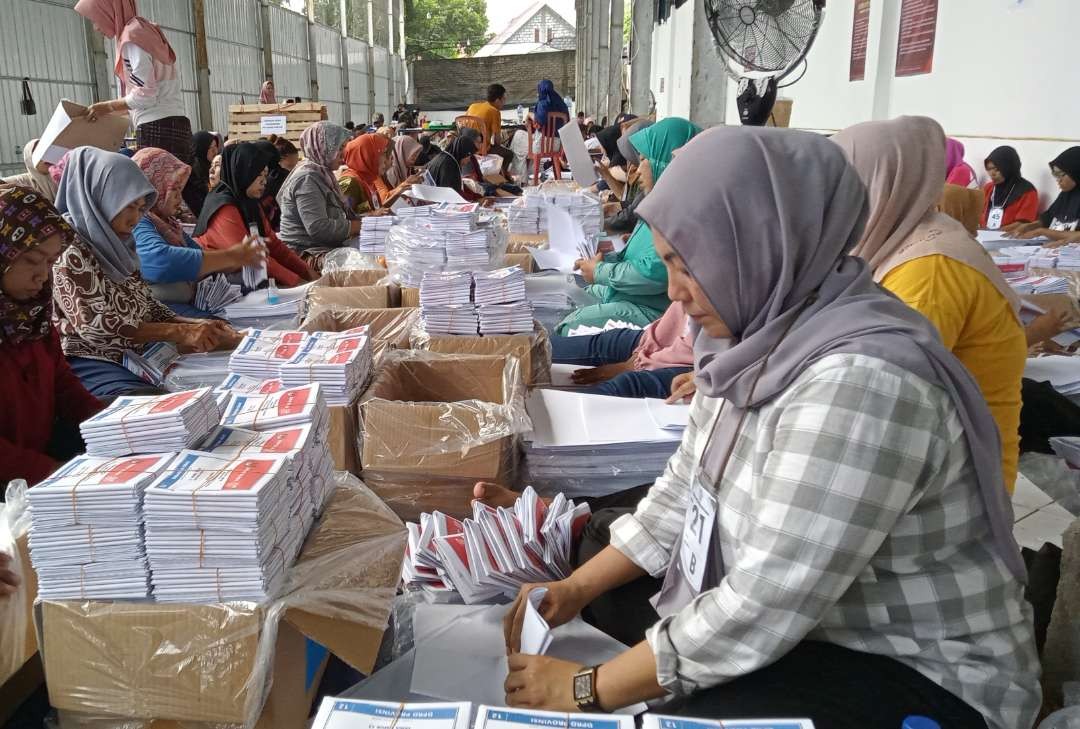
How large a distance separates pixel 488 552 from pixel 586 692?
456 mm

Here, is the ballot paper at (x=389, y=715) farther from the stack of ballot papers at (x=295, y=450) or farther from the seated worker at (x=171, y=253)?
the seated worker at (x=171, y=253)

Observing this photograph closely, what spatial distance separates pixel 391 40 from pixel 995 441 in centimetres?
3150

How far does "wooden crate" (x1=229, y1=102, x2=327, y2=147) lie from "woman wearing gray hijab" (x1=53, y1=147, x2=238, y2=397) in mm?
6216

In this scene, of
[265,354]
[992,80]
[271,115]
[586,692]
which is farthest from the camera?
[271,115]

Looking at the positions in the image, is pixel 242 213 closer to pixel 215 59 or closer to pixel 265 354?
pixel 265 354

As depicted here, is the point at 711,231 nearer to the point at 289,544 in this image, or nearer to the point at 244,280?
the point at 289,544

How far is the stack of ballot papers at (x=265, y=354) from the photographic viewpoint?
7.21 ft

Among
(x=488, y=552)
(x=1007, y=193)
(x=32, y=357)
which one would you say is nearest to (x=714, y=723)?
(x=488, y=552)

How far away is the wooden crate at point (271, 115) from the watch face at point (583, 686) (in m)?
8.27

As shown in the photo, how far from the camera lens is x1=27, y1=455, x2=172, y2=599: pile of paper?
48.4 inches

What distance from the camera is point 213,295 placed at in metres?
3.51

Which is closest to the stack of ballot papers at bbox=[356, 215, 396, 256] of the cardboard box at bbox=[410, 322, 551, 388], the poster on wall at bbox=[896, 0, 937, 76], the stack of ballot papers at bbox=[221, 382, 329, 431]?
the cardboard box at bbox=[410, 322, 551, 388]

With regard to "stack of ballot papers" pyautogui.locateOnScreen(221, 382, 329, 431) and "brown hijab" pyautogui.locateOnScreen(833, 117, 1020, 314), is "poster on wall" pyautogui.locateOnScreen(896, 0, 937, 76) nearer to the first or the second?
"brown hijab" pyautogui.locateOnScreen(833, 117, 1020, 314)

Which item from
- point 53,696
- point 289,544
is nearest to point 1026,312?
point 289,544
